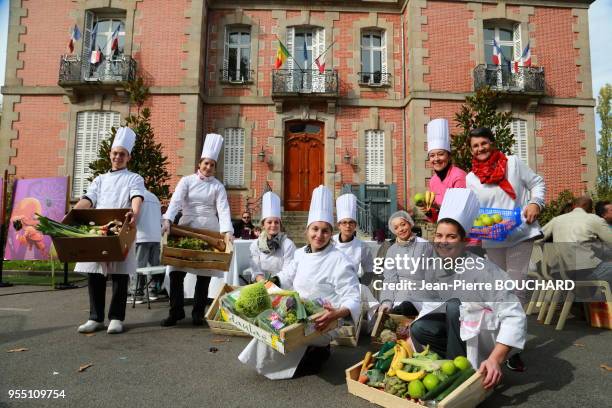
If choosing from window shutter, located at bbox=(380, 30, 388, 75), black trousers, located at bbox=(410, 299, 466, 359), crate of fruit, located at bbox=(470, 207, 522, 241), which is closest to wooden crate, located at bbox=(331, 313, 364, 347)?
black trousers, located at bbox=(410, 299, 466, 359)

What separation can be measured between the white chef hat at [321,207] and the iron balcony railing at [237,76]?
12669mm

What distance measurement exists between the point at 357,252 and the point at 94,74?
1347 cm

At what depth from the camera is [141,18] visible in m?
14.8

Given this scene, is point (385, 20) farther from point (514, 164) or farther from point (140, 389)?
point (140, 389)

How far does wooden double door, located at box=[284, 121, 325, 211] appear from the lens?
599 inches

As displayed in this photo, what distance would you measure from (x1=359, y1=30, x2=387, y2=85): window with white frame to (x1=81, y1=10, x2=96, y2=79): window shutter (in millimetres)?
9711

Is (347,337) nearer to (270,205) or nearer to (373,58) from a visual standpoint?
(270,205)

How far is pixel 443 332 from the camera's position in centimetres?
291

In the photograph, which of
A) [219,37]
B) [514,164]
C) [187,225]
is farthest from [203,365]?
[219,37]

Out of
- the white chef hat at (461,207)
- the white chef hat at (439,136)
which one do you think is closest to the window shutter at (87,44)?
the white chef hat at (439,136)

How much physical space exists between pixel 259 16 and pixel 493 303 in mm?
15226

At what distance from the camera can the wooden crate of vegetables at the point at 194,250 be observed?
171 inches

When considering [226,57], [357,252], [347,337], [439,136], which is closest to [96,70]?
[226,57]

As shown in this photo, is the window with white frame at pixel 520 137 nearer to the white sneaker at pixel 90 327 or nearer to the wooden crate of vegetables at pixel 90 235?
the wooden crate of vegetables at pixel 90 235
